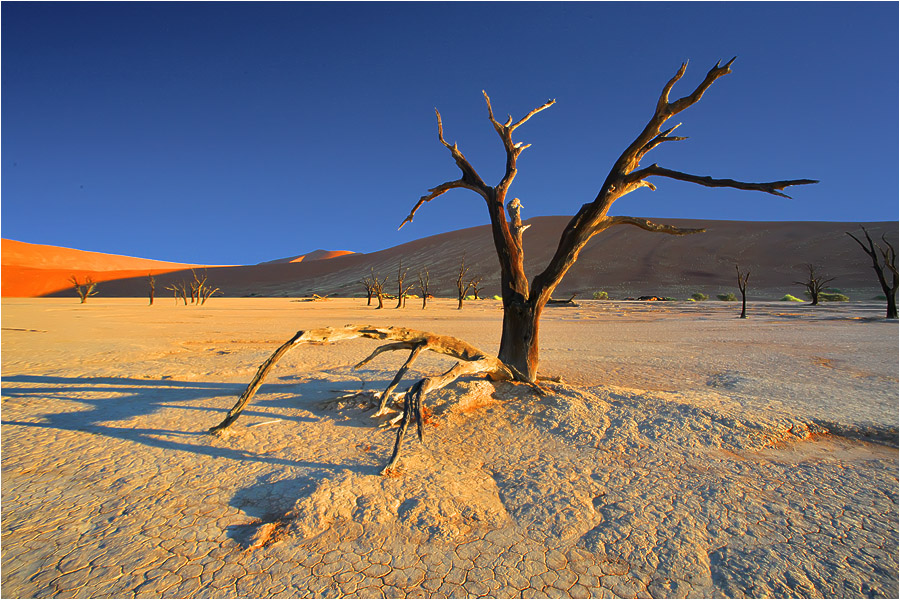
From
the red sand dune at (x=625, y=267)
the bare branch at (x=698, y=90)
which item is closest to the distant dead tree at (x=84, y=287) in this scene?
the red sand dune at (x=625, y=267)

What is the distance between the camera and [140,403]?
5.87 metres

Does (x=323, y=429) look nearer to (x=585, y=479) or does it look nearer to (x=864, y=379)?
(x=585, y=479)

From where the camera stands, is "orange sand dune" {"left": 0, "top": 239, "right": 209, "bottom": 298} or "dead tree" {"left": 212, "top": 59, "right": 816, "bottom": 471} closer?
"dead tree" {"left": 212, "top": 59, "right": 816, "bottom": 471}

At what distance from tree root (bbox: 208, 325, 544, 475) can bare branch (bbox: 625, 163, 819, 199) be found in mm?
2720

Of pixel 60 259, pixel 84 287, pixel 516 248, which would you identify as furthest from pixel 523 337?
pixel 60 259

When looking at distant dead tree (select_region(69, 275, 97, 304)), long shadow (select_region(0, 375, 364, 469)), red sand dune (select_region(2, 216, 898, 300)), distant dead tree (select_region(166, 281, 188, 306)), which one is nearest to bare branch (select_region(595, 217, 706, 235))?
long shadow (select_region(0, 375, 364, 469))

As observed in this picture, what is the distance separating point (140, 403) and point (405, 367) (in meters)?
3.60

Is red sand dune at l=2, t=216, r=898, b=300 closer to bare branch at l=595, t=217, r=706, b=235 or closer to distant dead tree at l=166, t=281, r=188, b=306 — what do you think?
distant dead tree at l=166, t=281, r=188, b=306

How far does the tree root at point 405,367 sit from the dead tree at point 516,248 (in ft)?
0.04

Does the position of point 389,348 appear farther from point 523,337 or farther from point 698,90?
point 698,90

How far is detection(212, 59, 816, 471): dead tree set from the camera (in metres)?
4.57

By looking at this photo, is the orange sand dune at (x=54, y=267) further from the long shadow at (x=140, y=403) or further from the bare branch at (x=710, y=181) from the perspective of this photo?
the bare branch at (x=710, y=181)

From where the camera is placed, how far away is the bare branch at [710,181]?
4.46m

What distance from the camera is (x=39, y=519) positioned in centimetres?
299
